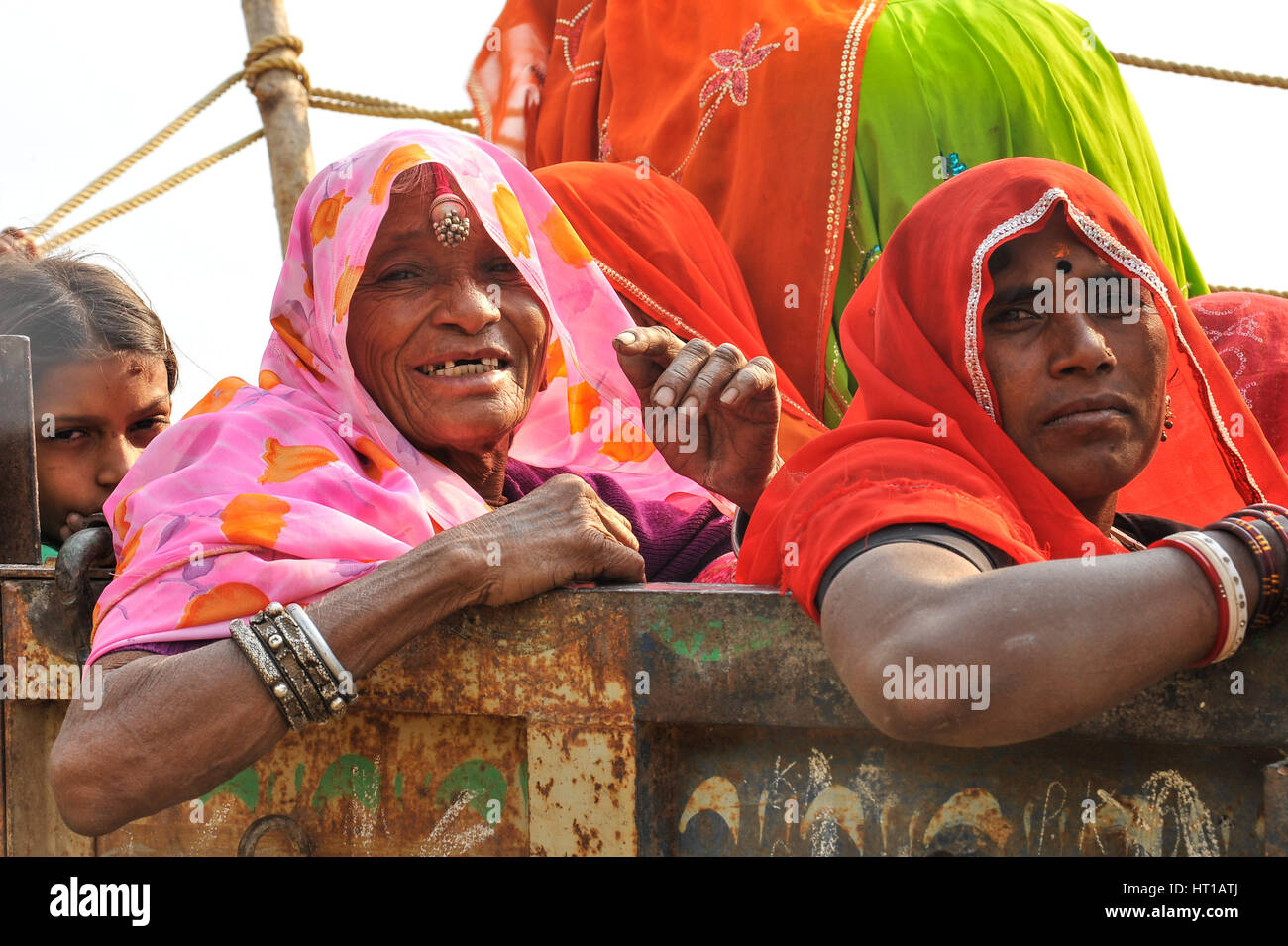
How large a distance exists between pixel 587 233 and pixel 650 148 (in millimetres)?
574

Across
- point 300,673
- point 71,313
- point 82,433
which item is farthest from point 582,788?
point 71,313

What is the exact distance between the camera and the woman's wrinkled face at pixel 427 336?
2.11 meters

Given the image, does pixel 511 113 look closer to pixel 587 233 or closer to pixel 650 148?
pixel 650 148

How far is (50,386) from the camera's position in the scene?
238 cm

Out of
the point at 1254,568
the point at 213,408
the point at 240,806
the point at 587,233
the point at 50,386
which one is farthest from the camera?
the point at 587,233

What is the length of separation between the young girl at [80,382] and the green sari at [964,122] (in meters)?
1.35

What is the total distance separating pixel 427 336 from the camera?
6.92ft

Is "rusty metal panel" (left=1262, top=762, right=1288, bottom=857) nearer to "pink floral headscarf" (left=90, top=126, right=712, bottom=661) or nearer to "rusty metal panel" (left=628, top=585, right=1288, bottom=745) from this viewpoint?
"rusty metal panel" (left=628, top=585, right=1288, bottom=745)

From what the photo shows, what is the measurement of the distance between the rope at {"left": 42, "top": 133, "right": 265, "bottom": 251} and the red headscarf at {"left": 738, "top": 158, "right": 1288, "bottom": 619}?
2.85 metres

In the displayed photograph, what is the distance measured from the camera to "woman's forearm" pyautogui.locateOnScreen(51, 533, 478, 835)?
5.23 feet

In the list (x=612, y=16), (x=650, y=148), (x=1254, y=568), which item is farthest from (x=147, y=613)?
(x=612, y=16)

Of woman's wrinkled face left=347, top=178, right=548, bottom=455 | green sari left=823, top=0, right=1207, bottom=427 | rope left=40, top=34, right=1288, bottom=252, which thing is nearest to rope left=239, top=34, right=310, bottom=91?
rope left=40, top=34, right=1288, bottom=252

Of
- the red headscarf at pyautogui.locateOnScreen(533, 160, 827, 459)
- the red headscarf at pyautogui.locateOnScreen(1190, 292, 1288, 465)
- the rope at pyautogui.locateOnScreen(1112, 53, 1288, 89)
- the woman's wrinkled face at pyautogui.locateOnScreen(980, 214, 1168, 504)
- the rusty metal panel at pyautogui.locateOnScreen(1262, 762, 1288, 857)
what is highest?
the rope at pyautogui.locateOnScreen(1112, 53, 1288, 89)

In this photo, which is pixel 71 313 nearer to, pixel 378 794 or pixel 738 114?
pixel 378 794
